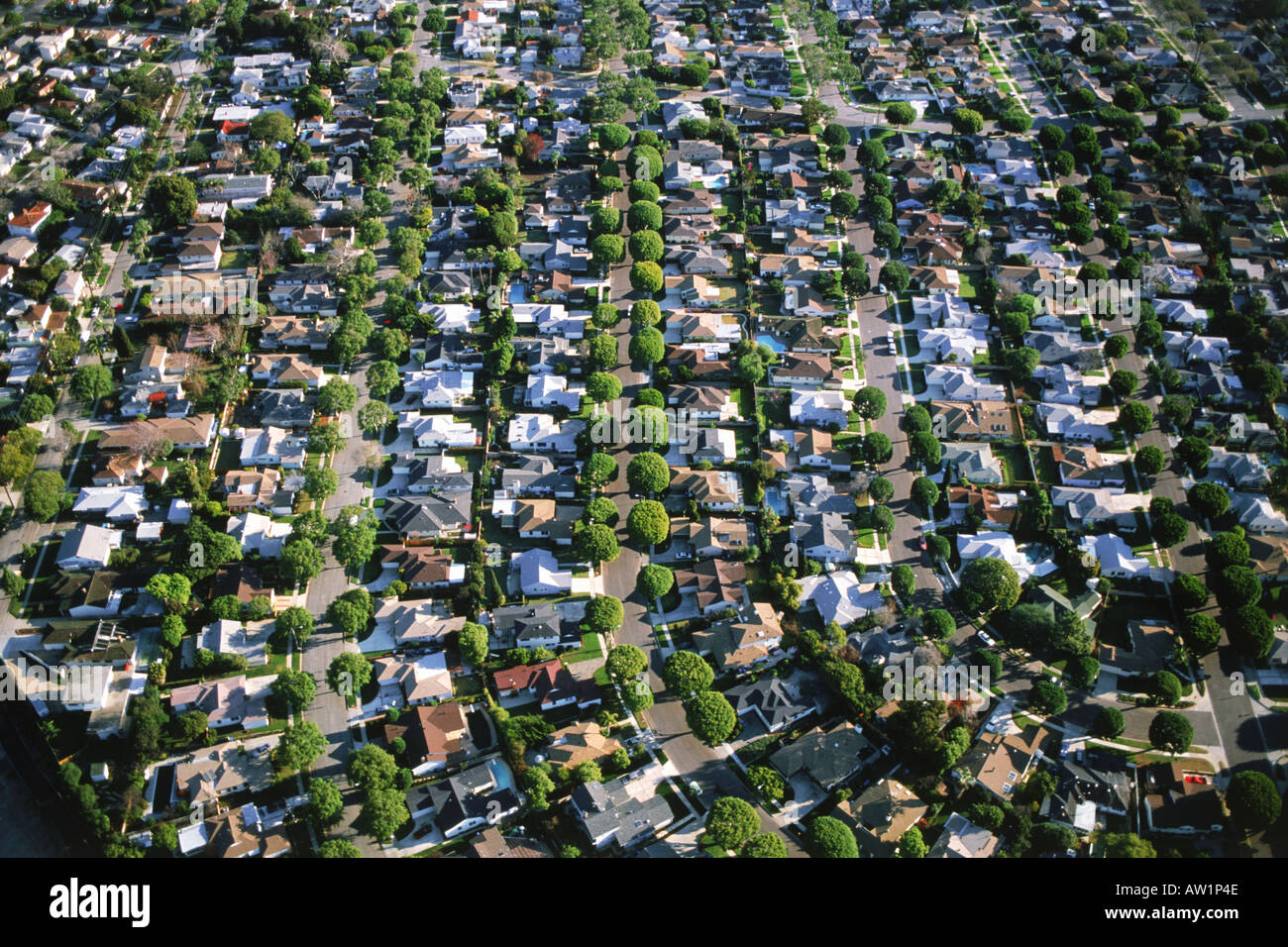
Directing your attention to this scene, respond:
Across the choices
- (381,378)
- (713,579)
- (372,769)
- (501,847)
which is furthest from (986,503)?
(381,378)

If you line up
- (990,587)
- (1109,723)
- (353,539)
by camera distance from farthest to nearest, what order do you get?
(353,539) → (990,587) → (1109,723)

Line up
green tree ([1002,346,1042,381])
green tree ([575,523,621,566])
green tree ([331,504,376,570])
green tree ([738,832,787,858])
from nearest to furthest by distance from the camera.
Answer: green tree ([738,832,787,858]), green tree ([331,504,376,570]), green tree ([575,523,621,566]), green tree ([1002,346,1042,381])

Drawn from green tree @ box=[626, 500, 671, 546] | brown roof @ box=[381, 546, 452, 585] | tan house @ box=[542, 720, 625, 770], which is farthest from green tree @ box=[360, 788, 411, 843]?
green tree @ box=[626, 500, 671, 546]

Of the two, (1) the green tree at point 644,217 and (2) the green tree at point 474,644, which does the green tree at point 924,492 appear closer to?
(2) the green tree at point 474,644

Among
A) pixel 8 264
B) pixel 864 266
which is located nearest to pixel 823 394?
pixel 864 266

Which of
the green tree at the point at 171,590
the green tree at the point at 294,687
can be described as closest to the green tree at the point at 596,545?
the green tree at the point at 294,687

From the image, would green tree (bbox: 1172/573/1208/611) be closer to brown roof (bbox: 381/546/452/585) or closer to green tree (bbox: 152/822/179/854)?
brown roof (bbox: 381/546/452/585)

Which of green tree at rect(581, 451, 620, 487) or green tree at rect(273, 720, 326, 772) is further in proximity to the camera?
green tree at rect(581, 451, 620, 487)

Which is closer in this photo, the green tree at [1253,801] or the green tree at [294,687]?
the green tree at [1253,801]

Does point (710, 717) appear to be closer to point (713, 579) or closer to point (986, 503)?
point (713, 579)

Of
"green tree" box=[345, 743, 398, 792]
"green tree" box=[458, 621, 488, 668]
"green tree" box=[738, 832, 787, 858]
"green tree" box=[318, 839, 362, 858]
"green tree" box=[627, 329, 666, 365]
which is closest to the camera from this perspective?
"green tree" box=[318, 839, 362, 858]

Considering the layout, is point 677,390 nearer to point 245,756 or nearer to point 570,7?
point 245,756
